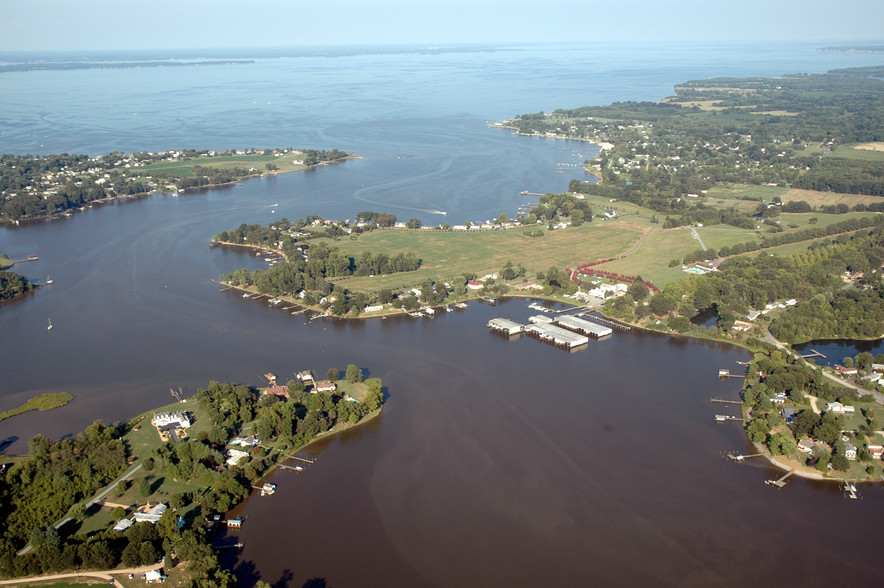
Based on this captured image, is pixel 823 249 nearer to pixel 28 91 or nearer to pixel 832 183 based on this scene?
pixel 832 183

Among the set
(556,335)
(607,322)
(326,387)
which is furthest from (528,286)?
(326,387)

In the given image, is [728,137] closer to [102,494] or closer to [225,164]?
[225,164]

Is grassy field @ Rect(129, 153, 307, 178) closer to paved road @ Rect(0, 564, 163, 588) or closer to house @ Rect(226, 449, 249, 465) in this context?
house @ Rect(226, 449, 249, 465)

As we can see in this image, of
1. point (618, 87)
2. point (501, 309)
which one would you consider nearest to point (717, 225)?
point (501, 309)

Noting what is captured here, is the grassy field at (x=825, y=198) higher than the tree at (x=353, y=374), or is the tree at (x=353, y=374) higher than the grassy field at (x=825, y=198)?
the grassy field at (x=825, y=198)

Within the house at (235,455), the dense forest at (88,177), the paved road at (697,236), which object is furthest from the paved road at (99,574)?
the dense forest at (88,177)

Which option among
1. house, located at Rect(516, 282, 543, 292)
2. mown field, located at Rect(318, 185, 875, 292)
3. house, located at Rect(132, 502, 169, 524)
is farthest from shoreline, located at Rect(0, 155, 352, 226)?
house, located at Rect(132, 502, 169, 524)

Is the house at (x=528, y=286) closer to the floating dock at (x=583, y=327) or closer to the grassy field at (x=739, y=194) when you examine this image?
the floating dock at (x=583, y=327)

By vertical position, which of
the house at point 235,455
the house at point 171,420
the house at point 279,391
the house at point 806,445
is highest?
the house at point 279,391
